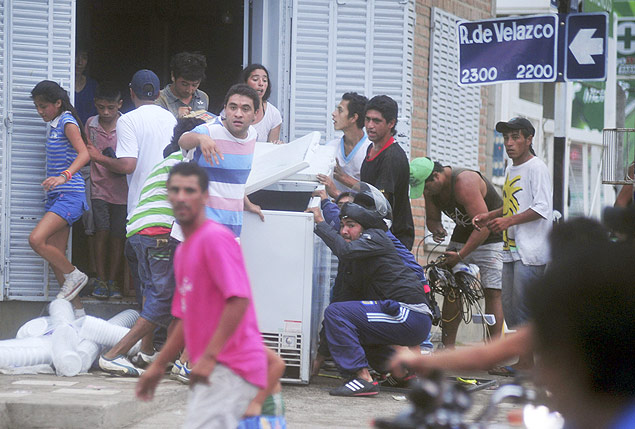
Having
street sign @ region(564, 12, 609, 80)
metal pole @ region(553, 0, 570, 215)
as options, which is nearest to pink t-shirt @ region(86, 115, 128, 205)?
metal pole @ region(553, 0, 570, 215)

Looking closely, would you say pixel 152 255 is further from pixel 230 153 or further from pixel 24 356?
pixel 24 356

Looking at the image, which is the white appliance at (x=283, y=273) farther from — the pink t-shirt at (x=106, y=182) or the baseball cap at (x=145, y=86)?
the pink t-shirt at (x=106, y=182)

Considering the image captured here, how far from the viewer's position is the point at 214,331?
3.79m

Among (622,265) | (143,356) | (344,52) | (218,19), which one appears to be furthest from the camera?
(218,19)

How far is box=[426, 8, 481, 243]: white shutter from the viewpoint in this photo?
10.4 metres

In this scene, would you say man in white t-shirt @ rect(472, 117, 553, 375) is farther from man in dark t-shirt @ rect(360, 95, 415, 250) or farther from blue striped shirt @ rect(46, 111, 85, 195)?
blue striped shirt @ rect(46, 111, 85, 195)

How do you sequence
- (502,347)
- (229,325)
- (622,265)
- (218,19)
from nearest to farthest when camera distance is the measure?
(622,265)
(502,347)
(229,325)
(218,19)

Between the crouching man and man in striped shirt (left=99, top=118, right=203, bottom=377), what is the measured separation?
3.54 feet

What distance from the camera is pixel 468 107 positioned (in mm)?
11203

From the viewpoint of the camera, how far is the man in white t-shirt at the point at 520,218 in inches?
319

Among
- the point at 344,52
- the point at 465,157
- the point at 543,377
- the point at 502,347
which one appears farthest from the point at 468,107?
the point at 543,377

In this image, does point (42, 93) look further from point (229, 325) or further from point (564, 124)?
point (229, 325)

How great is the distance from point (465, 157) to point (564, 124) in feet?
12.4

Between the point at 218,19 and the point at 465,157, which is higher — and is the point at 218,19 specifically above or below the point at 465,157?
above
